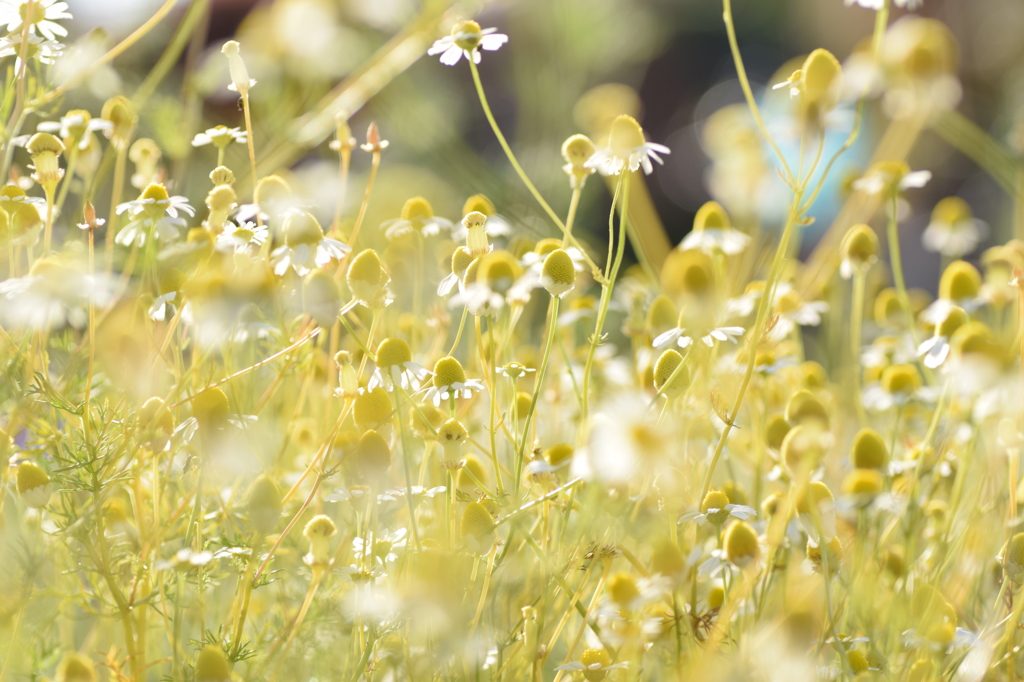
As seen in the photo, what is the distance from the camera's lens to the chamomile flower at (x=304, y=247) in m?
0.83

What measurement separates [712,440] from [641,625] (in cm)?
37

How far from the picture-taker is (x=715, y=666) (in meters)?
0.71

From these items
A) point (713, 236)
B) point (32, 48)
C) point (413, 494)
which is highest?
point (32, 48)

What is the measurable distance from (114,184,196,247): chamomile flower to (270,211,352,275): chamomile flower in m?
0.12

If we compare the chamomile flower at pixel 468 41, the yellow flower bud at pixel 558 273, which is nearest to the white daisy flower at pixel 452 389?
the yellow flower bud at pixel 558 273

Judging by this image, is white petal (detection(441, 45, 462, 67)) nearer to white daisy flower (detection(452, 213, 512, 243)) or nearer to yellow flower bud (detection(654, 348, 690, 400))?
white daisy flower (detection(452, 213, 512, 243))

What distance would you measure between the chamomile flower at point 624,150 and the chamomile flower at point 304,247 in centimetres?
28

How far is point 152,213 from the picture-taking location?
2.82 ft

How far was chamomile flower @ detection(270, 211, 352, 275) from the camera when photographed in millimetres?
827

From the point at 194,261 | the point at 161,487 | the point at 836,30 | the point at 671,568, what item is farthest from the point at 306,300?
the point at 836,30

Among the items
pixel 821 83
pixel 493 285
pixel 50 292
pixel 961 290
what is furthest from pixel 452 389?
pixel 961 290

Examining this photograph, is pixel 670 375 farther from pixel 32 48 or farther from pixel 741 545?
pixel 32 48

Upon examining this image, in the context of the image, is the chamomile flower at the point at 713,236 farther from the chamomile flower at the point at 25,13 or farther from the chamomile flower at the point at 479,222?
the chamomile flower at the point at 25,13

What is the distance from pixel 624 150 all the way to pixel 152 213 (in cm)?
Answer: 47
